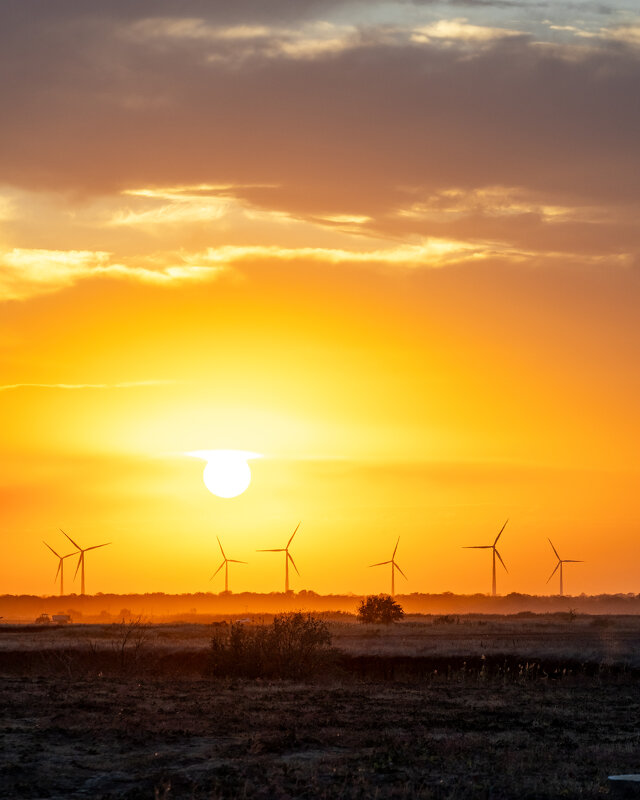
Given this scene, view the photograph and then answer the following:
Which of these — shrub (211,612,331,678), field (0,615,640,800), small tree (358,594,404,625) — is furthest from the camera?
small tree (358,594,404,625)

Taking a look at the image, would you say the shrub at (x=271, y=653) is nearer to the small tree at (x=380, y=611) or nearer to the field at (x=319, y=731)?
the field at (x=319, y=731)

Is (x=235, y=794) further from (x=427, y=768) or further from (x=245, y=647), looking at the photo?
(x=245, y=647)

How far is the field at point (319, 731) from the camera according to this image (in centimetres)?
2125

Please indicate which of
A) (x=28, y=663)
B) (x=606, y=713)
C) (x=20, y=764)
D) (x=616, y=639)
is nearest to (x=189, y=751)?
(x=20, y=764)

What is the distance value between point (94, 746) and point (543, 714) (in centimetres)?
1286

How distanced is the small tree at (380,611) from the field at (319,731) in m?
49.1

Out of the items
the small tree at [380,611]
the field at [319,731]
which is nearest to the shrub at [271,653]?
the field at [319,731]

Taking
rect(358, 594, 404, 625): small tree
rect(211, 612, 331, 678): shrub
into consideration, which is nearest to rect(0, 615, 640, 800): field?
rect(211, 612, 331, 678): shrub

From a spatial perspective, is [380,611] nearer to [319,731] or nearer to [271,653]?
[271,653]

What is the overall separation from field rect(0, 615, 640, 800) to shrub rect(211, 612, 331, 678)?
933mm

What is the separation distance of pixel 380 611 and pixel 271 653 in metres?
54.4

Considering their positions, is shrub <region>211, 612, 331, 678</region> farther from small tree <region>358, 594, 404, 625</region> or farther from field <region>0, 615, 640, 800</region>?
small tree <region>358, 594, 404, 625</region>

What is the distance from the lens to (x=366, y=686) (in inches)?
1567

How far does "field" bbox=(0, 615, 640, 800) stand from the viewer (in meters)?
21.2
